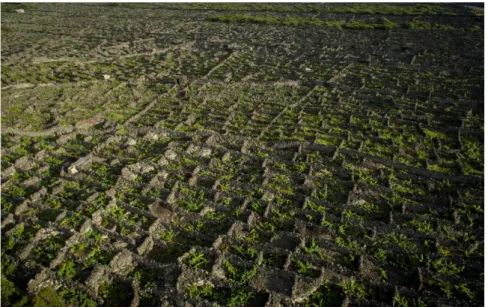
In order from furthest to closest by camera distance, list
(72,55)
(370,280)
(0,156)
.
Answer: (72,55)
(0,156)
(370,280)

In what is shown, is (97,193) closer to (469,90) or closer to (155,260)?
(155,260)

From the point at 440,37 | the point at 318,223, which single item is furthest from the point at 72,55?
the point at 440,37

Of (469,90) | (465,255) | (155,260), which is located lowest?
(155,260)

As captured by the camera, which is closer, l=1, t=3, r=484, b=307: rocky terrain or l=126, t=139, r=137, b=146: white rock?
l=1, t=3, r=484, b=307: rocky terrain

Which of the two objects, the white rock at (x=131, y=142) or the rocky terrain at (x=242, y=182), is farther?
the white rock at (x=131, y=142)

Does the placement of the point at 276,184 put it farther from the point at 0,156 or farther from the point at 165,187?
the point at 0,156

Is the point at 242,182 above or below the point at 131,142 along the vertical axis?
above

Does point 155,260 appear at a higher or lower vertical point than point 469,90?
lower

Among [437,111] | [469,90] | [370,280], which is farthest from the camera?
[469,90]

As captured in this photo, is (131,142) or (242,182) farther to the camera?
(131,142)

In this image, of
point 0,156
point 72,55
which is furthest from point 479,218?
point 72,55

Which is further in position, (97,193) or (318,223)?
(97,193)
